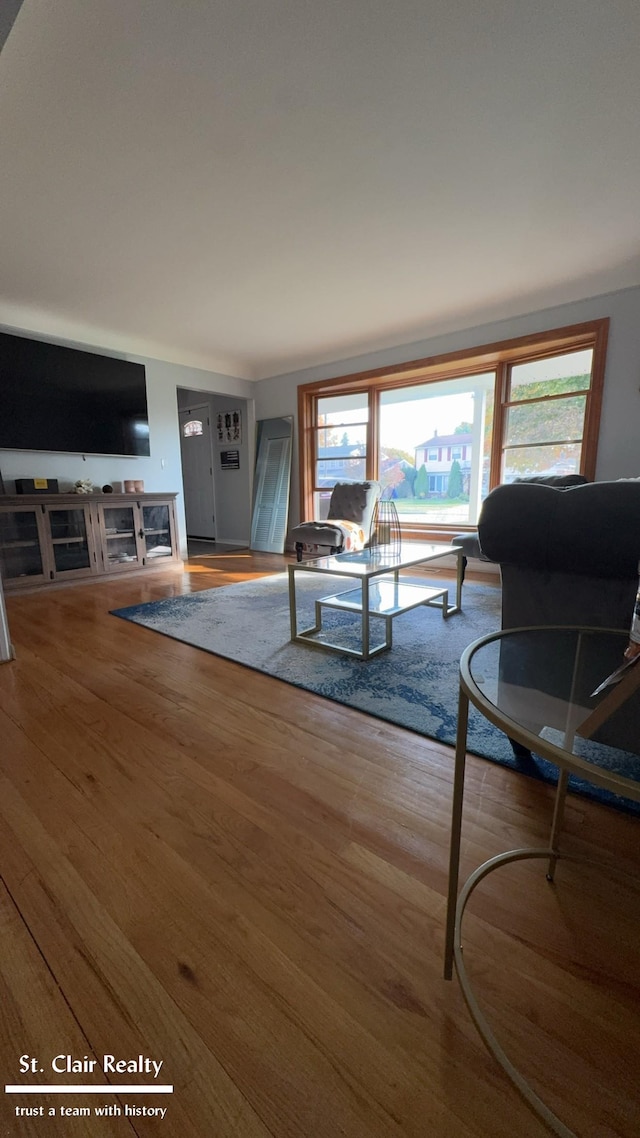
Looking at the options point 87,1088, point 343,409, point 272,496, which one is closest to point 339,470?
point 343,409

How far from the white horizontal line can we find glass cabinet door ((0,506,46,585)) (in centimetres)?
353

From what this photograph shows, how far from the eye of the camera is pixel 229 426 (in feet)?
20.2

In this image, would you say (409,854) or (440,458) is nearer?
(409,854)

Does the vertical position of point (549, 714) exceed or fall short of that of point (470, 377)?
it falls short

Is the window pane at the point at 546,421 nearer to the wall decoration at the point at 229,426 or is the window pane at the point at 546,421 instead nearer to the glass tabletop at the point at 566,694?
the glass tabletop at the point at 566,694

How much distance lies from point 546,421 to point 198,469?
15.9ft

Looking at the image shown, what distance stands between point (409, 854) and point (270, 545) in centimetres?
486

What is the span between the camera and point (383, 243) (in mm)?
2715

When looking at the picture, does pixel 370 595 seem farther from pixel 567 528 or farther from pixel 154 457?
pixel 154 457

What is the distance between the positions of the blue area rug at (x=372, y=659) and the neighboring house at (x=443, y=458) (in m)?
1.42

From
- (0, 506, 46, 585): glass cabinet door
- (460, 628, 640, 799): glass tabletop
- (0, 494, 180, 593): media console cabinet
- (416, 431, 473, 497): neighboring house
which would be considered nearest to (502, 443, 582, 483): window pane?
(416, 431, 473, 497): neighboring house

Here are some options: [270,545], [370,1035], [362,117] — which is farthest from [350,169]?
[270,545]

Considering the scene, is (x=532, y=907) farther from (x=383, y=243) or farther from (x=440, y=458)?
(x=440, y=458)

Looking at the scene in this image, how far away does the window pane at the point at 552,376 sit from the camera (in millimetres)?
3592
